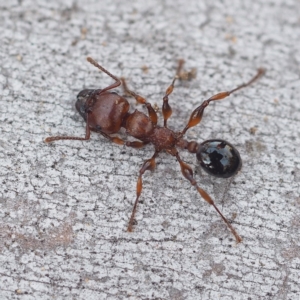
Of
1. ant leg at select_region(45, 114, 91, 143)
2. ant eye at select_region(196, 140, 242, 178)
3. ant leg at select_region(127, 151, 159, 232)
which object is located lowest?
ant leg at select_region(127, 151, 159, 232)

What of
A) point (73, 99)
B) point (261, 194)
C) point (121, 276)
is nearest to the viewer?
point (121, 276)

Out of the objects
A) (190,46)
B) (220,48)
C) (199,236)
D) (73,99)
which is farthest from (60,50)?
(199,236)

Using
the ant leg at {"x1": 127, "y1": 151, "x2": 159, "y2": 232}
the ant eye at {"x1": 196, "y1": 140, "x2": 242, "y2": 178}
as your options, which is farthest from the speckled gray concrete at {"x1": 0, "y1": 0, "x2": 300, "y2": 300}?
the ant eye at {"x1": 196, "y1": 140, "x2": 242, "y2": 178}

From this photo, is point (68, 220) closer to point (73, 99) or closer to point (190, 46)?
point (73, 99)

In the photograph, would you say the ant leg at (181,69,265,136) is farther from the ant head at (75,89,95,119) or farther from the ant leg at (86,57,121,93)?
the ant head at (75,89,95,119)

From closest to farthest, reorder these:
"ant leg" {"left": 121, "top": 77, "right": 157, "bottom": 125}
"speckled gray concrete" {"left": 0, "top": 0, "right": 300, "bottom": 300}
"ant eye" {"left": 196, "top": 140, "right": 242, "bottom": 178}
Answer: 1. "speckled gray concrete" {"left": 0, "top": 0, "right": 300, "bottom": 300}
2. "ant eye" {"left": 196, "top": 140, "right": 242, "bottom": 178}
3. "ant leg" {"left": 121, "top": 77, "right": 157, "bottom": 125}

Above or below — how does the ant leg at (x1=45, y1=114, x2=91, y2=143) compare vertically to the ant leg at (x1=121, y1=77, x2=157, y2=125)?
below

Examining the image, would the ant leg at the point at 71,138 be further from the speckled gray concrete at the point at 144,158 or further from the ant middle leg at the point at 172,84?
the ant middle leg at the point at 172,84
